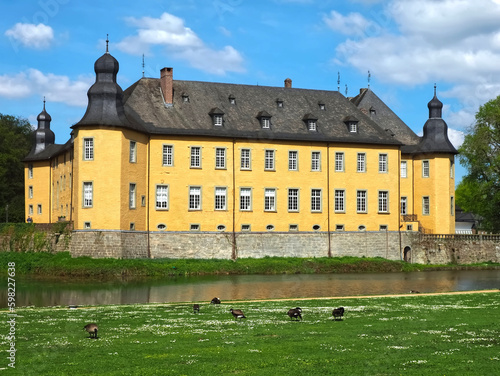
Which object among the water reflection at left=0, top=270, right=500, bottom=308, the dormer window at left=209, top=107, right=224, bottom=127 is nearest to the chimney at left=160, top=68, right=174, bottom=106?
the dormer window at left=209, top=107, right=224, bottom=127

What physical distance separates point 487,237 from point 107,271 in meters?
26.4

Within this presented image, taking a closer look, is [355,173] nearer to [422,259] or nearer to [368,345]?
[422,259]

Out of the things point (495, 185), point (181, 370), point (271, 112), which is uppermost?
point (271, 112)

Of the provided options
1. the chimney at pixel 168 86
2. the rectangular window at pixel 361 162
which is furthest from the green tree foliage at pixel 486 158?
the chimney at pixel 168 86

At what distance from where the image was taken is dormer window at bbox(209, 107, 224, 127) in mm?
48250

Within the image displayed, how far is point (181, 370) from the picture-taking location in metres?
11.7

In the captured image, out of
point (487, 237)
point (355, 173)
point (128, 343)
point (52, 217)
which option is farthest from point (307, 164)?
point (128, 343)

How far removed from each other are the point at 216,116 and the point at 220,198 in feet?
16.6

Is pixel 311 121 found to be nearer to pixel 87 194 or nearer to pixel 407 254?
pixel 407 254

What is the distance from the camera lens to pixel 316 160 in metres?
50.3

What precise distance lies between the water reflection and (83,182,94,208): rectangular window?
7.18 m

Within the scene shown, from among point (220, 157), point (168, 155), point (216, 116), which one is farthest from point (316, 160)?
point (168, 155)

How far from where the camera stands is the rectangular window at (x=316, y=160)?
5022 cm

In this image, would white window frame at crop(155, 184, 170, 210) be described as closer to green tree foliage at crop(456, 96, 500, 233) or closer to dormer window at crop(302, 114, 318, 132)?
dormer window at crop(302, 114, 318, 132)
